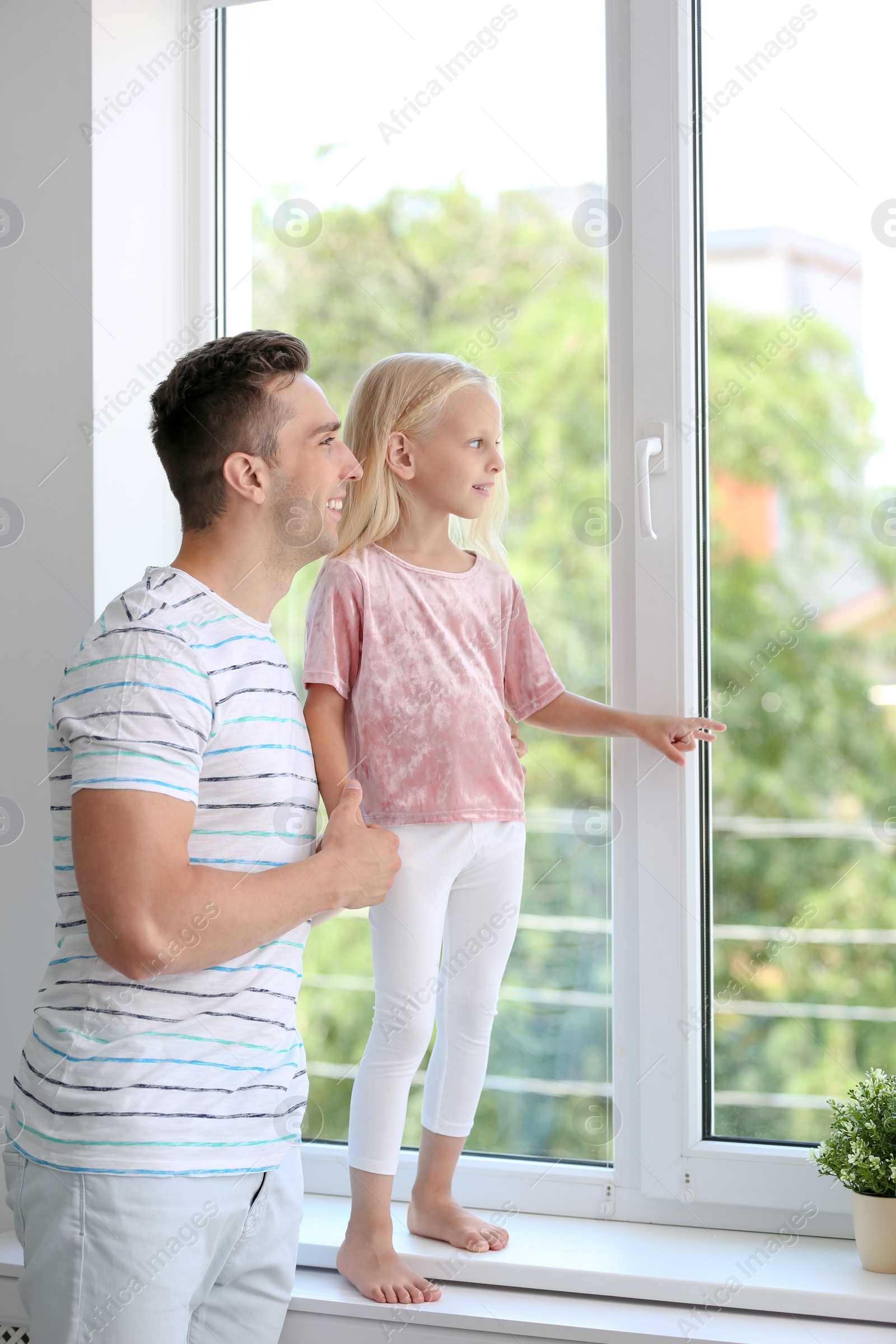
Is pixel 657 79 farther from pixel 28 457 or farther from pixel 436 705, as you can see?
pixel 28 457

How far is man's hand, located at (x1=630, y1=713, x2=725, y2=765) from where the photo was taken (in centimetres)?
140

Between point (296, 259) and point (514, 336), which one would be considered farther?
point (296, 259)

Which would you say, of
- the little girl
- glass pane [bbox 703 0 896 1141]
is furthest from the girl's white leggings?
glass pane [bbox 703 0 896 1141]

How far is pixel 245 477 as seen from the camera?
1.13 metres

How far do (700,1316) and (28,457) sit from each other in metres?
1.33

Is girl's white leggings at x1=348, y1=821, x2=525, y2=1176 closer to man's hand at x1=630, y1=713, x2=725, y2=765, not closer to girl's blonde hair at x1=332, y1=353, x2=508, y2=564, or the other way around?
man's hand at x1=630, y1=713, x2=725, y2=765

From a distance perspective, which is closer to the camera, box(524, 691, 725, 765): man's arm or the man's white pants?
the man's white pants

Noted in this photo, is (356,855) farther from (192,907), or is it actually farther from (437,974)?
(437,974)

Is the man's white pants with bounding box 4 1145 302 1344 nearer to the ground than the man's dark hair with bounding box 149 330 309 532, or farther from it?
nearer to the ground

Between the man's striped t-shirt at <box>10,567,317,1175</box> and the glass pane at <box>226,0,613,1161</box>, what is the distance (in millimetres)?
530

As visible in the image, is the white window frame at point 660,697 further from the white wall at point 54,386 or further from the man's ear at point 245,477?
the white wall at point 54,386

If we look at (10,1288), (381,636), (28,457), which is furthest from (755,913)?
(28,457)

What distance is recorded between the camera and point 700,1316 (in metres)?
1.25

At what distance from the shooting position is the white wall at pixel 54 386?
4.90ft
